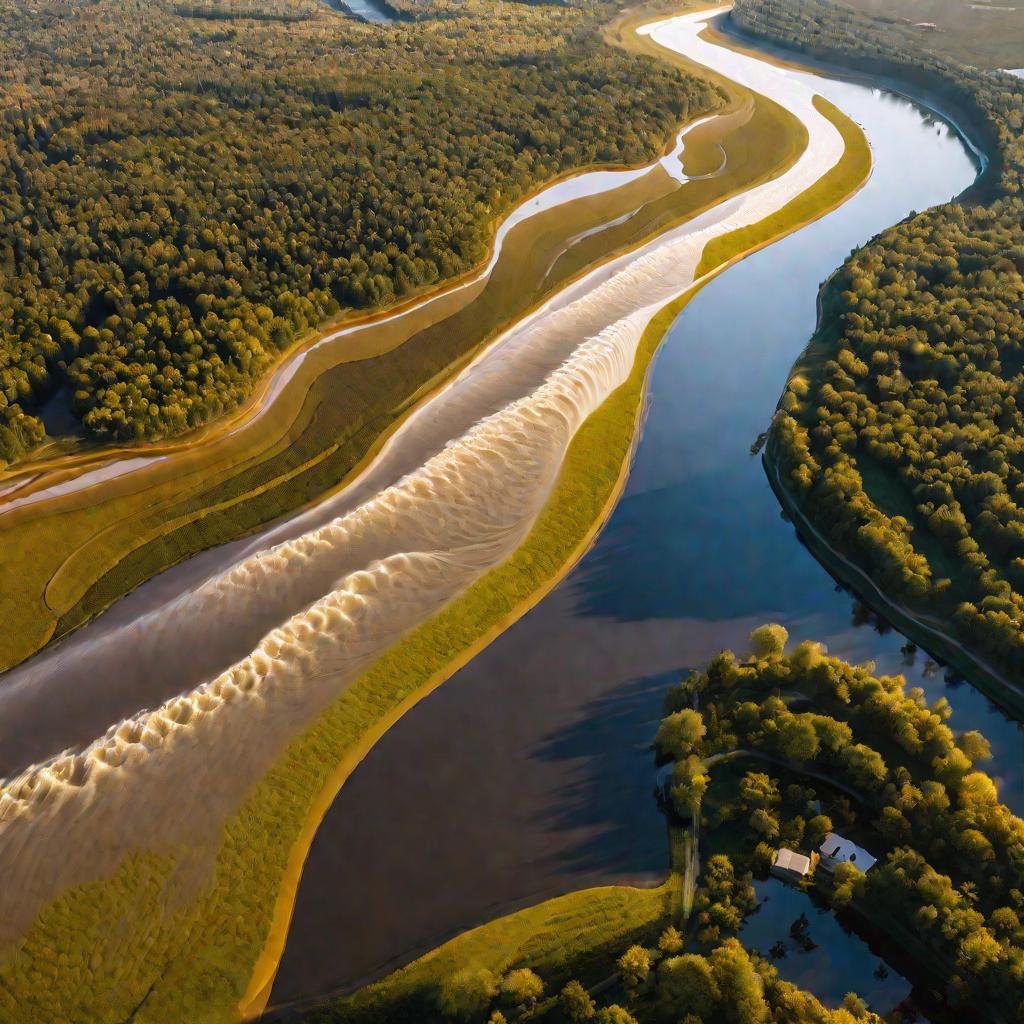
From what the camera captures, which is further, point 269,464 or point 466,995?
point 269,464

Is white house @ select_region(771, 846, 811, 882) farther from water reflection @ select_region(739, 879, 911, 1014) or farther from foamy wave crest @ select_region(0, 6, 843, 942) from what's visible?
foamy wave crest @ select_region(0, 6, 843, 942)

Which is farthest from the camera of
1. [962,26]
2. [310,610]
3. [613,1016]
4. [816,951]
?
[962,26]

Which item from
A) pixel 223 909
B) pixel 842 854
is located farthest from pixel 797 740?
pixel 223 909

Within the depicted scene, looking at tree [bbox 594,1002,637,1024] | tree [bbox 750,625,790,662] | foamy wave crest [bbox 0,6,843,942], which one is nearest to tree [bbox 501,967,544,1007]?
tree [bbox 594,1002,637,1024]

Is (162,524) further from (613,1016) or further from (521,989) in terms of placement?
Result: (613,1016)

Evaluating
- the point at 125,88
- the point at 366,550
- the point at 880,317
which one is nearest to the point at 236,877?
Answer: the point at 366,550

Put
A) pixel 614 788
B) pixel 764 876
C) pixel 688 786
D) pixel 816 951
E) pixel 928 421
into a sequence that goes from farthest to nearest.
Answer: pixel 928 421
pixel 614 788
pixel 688 786
pixel 764 876
pixel 816 951

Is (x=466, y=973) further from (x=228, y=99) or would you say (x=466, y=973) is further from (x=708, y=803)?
(x=228, y=99)
